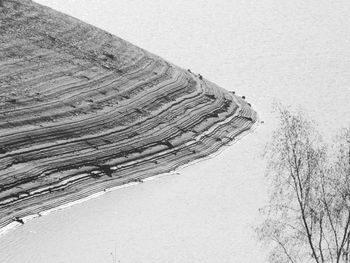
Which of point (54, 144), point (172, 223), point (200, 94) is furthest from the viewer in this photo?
point (200, 94)

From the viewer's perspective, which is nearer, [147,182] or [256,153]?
[147,182]

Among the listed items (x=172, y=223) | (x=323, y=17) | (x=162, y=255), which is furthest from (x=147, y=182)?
(x=323, y=17)

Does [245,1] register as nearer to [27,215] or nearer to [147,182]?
[147,182]

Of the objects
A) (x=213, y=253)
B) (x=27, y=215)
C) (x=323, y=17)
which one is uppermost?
(x=323, y=17)

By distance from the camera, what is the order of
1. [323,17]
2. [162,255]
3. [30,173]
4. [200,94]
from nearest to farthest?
[162,255], [30,173], [200,94], [323,17]

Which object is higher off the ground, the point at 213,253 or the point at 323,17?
the point at 323,17

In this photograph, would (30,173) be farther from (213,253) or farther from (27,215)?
(213,253)
